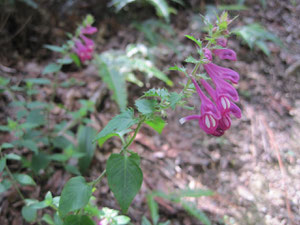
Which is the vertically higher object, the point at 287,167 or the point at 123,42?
the point at 123,42

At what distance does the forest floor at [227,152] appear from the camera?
7.10 ft

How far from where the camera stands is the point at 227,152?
9.07 ft

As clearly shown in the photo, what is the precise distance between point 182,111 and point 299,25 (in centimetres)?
317

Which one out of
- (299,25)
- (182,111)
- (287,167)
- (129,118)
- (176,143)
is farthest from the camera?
(299,25)

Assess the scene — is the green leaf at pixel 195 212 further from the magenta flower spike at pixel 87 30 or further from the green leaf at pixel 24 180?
the magenta flower spike at pixel 87 30

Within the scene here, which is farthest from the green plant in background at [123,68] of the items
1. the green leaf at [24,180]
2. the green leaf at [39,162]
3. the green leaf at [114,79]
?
the green leaf at [24,180]

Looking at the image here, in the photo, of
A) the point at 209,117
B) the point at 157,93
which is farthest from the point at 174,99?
the point at 209,117

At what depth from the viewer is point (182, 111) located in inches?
129

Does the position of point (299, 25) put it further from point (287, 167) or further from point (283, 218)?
point (283, 218)

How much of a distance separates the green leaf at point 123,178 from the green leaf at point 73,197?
16cm

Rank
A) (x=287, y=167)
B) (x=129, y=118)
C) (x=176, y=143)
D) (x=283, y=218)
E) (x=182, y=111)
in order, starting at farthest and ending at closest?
(x=182, y=111) < (x=176, y=143) < (x=287, y=167) < (x=283, y=218) < (x=129, y=118)

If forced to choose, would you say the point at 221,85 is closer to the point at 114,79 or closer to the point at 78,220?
the point at 78,220

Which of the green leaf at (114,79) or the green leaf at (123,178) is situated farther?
the green leaf at (114,79)

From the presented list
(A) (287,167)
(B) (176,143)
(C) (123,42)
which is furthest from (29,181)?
(C) (123,42)
